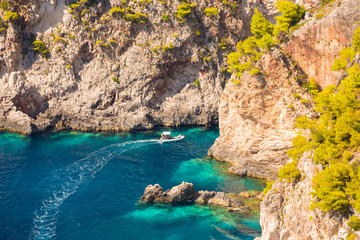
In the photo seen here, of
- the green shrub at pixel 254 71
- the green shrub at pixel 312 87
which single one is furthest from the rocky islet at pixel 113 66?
the green shrub at pixel 312 87

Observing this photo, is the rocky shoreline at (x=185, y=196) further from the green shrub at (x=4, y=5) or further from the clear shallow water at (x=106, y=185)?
the green shrub at (x=4, y=5)

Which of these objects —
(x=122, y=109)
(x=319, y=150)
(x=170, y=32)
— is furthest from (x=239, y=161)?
(x=170, y=32)

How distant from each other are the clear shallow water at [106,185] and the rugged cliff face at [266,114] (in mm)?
3188

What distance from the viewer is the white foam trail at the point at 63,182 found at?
33.1 metres

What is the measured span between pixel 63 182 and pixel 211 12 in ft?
163

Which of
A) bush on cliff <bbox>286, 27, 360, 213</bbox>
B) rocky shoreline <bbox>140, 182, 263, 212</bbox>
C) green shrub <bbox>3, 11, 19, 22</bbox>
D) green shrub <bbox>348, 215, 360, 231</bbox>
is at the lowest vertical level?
rocky shoreline <bbox>140, 182, 263, 212</bbox>

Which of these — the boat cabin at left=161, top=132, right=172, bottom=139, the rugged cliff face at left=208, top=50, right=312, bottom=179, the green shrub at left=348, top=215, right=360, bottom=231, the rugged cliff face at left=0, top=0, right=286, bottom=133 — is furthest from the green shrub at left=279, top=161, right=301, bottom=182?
the rugged cliff face at left=0, top=0, right=286, bottom=133

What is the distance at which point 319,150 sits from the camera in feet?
66.9

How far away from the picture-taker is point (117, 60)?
72062mm

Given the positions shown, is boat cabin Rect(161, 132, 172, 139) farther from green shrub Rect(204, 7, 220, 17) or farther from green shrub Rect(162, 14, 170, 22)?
green shrub Rect(204, 7, 220, 17)

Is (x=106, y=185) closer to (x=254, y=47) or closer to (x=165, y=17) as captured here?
(x=254, y=47)

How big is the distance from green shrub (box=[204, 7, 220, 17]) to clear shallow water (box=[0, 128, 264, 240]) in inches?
1109

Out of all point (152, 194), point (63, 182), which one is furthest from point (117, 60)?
point (152, 194)

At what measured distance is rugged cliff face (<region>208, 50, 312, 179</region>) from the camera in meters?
41.5
